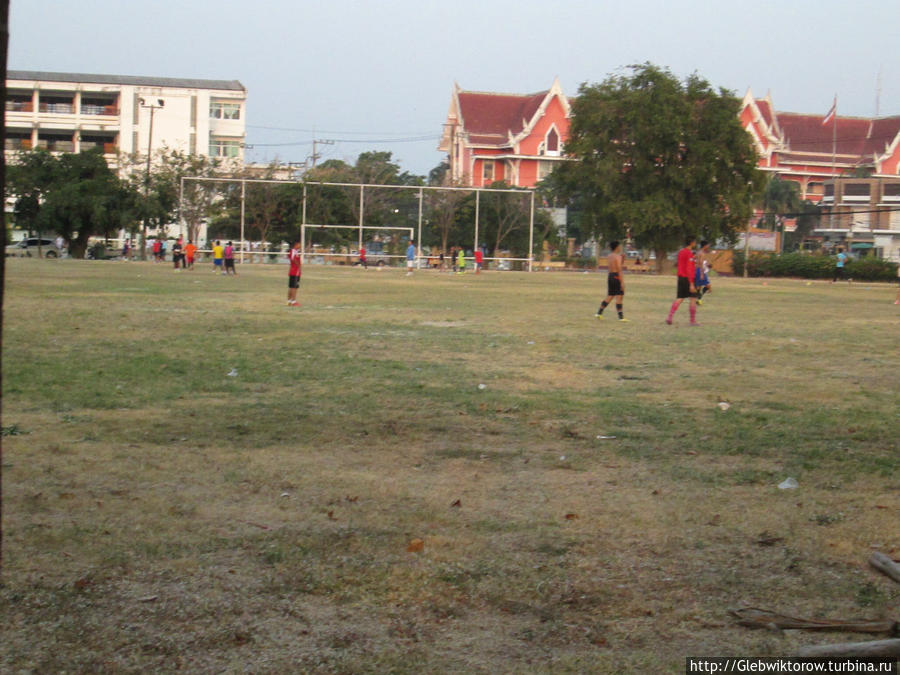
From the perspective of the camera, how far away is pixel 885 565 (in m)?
4.85

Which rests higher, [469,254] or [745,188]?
[745,188]

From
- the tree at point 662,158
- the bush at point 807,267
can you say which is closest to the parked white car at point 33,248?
the tree at point 662,158

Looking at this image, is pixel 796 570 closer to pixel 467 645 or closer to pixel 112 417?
pixel 467 645

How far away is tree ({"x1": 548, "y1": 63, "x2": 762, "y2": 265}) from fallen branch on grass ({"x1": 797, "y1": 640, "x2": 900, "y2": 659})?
184 ft

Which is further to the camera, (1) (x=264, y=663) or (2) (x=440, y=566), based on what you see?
(2) (x=440, y=566)

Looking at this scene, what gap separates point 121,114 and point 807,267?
178ft

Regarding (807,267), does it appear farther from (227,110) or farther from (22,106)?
(22,106)

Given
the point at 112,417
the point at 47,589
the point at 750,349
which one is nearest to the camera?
the point at 47,589

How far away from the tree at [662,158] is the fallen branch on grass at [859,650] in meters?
56.1

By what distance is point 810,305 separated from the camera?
29.4m

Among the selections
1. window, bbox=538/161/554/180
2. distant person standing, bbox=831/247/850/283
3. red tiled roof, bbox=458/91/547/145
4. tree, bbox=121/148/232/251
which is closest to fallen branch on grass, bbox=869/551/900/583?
distant person standing, bbox=831/247/850/283

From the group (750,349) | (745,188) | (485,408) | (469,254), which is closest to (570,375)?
(485,408)

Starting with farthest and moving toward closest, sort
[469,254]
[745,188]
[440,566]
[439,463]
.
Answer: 1. [469,254]
2. [745,188]
3. [439,463]
4. [440,566]

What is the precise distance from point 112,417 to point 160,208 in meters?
56.6
